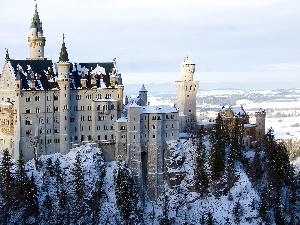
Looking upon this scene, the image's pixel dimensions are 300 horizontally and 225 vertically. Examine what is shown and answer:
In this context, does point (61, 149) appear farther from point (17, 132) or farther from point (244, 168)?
point (244, 168)

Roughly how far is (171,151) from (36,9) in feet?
156

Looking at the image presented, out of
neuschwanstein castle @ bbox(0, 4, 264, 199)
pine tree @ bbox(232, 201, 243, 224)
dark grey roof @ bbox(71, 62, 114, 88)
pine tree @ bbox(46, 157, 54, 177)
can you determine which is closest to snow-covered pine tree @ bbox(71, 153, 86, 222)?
pine tree @ bbox(46, 157, 54, 177)

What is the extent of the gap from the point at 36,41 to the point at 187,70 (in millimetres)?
37357

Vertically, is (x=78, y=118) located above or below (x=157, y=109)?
below

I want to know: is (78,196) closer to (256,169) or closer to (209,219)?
(209,219)

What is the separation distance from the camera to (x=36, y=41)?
12300 cm

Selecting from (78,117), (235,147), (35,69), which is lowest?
(235,147)

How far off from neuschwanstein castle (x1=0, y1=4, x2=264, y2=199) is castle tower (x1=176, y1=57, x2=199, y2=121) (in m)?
16.1

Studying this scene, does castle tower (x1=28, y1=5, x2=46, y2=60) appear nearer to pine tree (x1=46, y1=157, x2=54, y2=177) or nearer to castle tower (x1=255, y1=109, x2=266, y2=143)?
pine tree (x1=46, y1=157, x2=54, y2=177)

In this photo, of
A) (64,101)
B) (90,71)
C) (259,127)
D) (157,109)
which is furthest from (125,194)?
(259,127)

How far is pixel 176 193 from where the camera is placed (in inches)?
Answer: 4341

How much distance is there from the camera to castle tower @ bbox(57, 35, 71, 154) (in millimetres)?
109250

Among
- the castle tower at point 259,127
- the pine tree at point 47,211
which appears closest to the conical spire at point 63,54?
the pine tree at point 47,211

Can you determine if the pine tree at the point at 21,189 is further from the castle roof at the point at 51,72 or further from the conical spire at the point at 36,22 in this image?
the conical spire at the point at 36,22
